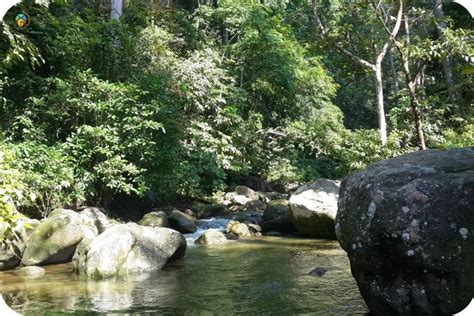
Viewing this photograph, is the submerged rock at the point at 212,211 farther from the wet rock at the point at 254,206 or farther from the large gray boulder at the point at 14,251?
the large gray boulder at the point at 14,251

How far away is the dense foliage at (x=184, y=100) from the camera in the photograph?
10492 millimetres

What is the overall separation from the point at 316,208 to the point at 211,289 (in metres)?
4.81

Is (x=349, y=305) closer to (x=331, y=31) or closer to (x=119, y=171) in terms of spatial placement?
(x=119, y=171)

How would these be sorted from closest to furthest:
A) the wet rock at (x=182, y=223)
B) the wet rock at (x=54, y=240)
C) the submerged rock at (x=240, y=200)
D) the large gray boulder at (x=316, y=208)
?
the wet rock at (x=54, y=240)
the large gray boulder at (x=316, y=208)
the wet rock at (x=182, y=223)
the submerged rock at (x=240, y=200)

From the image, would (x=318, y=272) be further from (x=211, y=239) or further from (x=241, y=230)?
(x=241, y=230)

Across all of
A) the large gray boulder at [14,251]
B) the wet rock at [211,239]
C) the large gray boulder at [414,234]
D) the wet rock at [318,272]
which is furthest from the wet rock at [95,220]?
the large gray boulder at [414,234]

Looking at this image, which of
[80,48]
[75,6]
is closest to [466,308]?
[80,48]

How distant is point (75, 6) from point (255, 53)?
23.2ft

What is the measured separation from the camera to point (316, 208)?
10547 millimetres

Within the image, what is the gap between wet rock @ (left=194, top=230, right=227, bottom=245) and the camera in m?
10.3

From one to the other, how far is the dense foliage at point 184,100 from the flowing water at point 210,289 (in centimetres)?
135

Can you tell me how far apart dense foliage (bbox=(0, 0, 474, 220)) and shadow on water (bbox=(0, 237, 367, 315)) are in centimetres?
134

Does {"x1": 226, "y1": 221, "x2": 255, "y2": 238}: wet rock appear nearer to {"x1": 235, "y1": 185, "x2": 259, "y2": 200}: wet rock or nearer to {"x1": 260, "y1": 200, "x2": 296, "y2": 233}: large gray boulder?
→ {"x1": 260, "y1": 200, "x2": 296, "y2": 233}: large gray boulder

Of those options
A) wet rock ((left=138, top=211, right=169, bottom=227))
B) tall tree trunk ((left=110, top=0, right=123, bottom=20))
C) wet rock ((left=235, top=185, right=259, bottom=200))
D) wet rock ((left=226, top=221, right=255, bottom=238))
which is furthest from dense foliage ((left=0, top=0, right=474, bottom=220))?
wet rock ((left=226, top=221, right=255, bottom=238))
